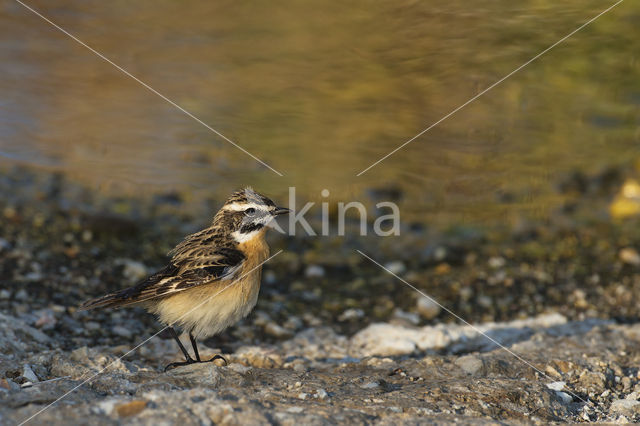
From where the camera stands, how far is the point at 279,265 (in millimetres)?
8727

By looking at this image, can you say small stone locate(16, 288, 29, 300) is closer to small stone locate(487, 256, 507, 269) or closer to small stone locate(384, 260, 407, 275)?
small stone locate(384, 260, 407, 275)

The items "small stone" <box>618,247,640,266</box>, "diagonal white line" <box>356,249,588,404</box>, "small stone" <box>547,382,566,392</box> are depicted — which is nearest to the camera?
"small stone" <box>547,382,566,392</box>

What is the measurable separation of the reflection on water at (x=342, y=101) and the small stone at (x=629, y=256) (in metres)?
1.59

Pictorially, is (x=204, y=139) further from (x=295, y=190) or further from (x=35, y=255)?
(x=35, y=255)

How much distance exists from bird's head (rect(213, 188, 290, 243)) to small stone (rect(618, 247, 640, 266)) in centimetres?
505

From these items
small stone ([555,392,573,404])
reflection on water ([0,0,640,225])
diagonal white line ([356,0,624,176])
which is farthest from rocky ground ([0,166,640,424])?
diagonal white line ([356,0,624,176])

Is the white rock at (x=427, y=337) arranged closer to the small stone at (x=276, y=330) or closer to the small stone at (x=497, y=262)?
the small stone at (x=276, y=330)

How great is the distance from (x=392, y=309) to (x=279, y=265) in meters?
1.64

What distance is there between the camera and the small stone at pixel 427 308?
770 centimetres

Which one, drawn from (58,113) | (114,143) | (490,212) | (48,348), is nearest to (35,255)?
(48,348)

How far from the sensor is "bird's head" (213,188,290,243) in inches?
239

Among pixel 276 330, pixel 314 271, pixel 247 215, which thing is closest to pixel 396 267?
pixel 314 271

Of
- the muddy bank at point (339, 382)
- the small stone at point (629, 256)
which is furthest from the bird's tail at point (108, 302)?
the small stone at point (629, 256)

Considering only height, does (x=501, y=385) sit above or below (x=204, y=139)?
below
